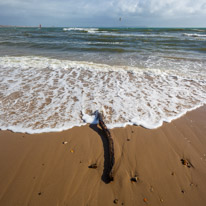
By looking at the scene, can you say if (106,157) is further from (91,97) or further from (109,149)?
(91,97)

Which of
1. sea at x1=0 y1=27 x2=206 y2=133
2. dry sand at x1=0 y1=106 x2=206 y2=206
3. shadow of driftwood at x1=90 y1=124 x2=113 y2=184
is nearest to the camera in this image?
dry sand at x1=0 y1=106 x2=206 y2=206

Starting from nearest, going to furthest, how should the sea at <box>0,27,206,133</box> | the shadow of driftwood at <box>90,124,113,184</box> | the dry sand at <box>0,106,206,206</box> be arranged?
1. the dry sand at <box>0,106,206,206</box>
2. the shadow of driftwood at <box>90,124,113,184</box>
3. the sea at <box>0,27,206,133</box>

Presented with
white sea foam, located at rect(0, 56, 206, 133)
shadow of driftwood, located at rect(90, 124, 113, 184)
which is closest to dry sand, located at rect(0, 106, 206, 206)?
shadow of driftwood, located at rect(90, 124, 113, 184)

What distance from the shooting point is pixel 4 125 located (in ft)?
9.98

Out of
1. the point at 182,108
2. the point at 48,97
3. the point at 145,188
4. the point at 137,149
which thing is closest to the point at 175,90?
the point at 182,108

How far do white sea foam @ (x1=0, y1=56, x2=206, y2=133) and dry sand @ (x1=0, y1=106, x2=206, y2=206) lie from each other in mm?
345

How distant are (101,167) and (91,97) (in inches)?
92.7

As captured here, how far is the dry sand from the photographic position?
1.84 meters

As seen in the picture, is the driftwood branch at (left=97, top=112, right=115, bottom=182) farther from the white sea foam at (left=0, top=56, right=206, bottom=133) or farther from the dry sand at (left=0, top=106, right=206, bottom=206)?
the white sea foam at (left=0, top=56, right=206, bottom=133)

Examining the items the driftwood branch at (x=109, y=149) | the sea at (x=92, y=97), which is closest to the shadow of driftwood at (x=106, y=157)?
the driftwood branch at (x=109, y=149)

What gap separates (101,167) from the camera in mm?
2209

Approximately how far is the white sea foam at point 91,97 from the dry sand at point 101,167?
345mm

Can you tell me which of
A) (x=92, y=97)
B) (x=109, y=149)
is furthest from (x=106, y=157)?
(x=92, y=97)

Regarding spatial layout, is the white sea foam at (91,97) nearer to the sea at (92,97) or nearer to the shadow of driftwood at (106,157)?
the sea at (92,97)
